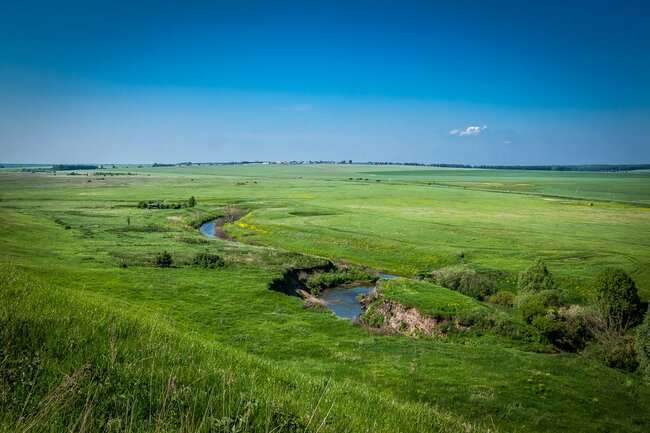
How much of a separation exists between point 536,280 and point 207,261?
136ft

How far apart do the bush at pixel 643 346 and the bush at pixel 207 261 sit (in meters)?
45.7

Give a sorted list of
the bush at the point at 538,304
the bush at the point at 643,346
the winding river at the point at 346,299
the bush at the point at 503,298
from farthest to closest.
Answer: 1. the bush at the point at 503,298
2. the winding river at the point at 346,299
3. the bush at the point at 538,304
4. the bush at the point at 643,346

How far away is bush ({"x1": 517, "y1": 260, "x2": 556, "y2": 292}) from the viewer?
4488cm

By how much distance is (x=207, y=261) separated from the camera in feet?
179

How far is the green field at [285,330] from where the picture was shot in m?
6.01

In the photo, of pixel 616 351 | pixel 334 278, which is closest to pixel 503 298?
pixel 616 351

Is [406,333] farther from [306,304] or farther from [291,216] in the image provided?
[291,216]

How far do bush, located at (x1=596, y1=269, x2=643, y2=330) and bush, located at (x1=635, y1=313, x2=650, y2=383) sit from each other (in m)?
6.24

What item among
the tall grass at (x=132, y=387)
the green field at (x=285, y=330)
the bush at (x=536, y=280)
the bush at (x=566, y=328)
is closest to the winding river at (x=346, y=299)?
the green field at (x=285, y=330)

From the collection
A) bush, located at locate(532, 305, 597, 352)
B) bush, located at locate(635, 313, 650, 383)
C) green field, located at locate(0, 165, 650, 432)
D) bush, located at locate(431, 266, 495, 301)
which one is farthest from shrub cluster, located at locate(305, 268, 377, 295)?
bush, located at locate(635, 313, 650, 383)

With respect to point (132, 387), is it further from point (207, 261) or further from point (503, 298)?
point (207, 261)

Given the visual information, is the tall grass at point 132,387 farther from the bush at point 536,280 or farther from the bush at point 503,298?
the bush at point 503,298

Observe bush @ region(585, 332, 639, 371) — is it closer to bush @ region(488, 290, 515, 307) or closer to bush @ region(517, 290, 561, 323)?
bush @ region(517, 290, 561, 323)

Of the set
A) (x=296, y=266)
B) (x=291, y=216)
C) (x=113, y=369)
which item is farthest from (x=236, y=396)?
(x=291, y=216)
